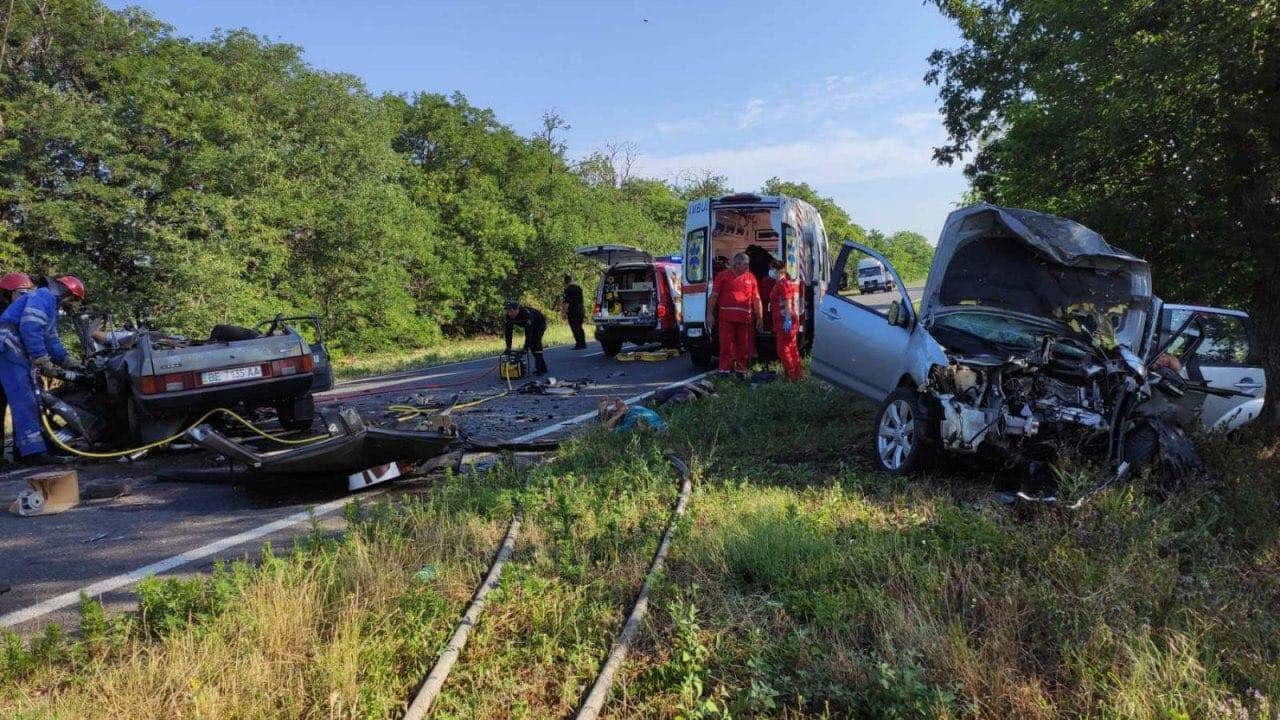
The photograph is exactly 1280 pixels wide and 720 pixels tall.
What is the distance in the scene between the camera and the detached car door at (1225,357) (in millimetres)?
7195

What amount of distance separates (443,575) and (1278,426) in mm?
8809

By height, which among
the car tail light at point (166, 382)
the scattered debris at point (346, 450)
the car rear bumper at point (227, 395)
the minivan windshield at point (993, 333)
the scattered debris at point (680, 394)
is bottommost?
the scattered debris at point (680, 394)

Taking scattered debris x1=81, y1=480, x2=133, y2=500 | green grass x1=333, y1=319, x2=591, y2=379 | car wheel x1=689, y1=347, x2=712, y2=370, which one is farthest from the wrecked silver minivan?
green grass x1=333, y1=319, x2=591, y2=379

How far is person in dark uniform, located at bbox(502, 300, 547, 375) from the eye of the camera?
40.6 feet

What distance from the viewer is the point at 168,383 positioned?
6191 millimetres

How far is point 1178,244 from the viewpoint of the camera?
26.7 ft

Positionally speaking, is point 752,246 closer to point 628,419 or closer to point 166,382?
point 628,419

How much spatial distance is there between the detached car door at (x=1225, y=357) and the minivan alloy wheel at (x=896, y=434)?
133 inches

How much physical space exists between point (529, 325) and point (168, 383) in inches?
264

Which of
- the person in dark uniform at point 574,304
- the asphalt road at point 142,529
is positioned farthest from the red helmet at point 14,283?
the person in dark uniform at point 574,304

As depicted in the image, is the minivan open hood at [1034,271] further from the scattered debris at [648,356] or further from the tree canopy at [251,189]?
the tree canopy at [251,189]

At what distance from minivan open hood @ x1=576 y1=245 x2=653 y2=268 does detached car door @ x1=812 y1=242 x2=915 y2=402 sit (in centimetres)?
906

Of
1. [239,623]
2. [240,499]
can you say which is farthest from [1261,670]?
[240,499]

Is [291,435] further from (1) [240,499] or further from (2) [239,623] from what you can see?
(2) [239,623]
